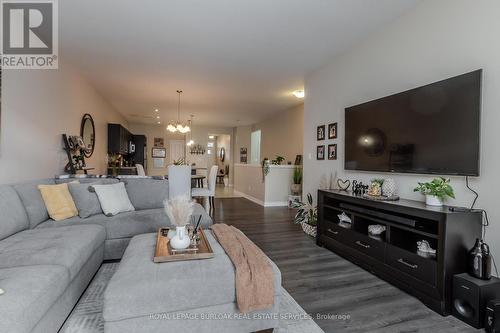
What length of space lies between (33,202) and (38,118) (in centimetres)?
138

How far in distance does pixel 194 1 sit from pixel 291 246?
121 inches

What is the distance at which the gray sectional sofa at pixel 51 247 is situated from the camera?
1.27 metres

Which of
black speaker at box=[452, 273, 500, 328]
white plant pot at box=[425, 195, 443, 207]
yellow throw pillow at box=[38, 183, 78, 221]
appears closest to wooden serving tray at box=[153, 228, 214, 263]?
yellow throw pillow at box=[38, 183, 78, 221]

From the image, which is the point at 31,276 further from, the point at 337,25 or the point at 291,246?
the point at 337,25

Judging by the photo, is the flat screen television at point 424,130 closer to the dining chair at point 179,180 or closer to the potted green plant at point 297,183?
the dining chair at point 179,180

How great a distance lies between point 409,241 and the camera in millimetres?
2447

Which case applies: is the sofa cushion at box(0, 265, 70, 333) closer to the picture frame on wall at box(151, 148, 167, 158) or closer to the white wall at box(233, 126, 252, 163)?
the white wall at box(233, 126, 252, 163)

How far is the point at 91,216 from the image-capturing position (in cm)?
284

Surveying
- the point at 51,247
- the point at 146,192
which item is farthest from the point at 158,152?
the point at 51,247

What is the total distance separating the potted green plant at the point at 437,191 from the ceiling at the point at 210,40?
188cm

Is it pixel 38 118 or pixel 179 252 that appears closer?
pixel 179 252

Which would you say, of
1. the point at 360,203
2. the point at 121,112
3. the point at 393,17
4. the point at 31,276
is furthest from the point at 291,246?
the point at 121,112

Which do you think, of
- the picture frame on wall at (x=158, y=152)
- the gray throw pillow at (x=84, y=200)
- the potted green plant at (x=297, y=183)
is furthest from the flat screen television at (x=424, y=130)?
the picture frame on wall at (x=158, y=152)

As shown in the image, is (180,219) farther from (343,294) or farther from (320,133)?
(320,133)
